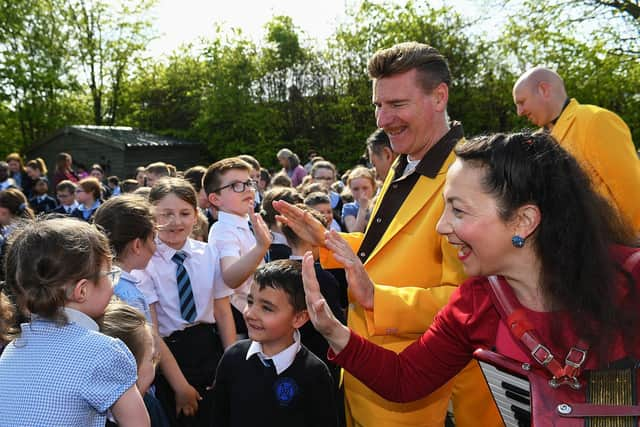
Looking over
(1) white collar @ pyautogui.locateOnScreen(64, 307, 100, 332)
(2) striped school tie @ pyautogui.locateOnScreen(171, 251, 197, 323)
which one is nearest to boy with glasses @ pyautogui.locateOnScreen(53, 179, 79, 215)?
(2) striped school tie @ pyautogui.locateOnScreen(171, 251, 197, 323)

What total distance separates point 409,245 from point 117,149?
2150 centimetres

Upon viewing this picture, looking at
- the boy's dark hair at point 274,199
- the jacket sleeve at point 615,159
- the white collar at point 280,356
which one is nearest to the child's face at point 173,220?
the white collar at point 280,356

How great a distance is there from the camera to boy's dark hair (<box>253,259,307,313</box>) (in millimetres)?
2887

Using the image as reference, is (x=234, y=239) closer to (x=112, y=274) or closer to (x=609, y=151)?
(x=112, y=274)

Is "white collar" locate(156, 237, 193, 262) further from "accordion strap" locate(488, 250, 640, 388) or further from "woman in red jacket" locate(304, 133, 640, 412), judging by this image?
"accordion strap" locate(488, 250, 640, 388)

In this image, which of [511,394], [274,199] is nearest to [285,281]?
[511,394]

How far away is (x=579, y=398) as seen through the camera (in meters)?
1.68

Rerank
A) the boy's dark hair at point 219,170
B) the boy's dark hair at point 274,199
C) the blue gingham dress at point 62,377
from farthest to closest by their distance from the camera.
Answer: the boy's dark hair at point 274,199, the boy's dark hair at point 219,170, the blue gingham dress at point 62,377

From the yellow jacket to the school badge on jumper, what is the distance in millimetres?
2131

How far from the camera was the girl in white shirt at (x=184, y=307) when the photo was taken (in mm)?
3223

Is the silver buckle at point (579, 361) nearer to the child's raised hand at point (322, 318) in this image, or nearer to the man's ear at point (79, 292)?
the child's raised hand at point (322, 318)

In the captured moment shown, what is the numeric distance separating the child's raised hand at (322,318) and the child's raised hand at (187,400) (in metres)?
1.41

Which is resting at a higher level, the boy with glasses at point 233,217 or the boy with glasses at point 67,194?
the boy with glasses at point 233,217

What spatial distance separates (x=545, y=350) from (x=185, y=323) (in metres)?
2.29
